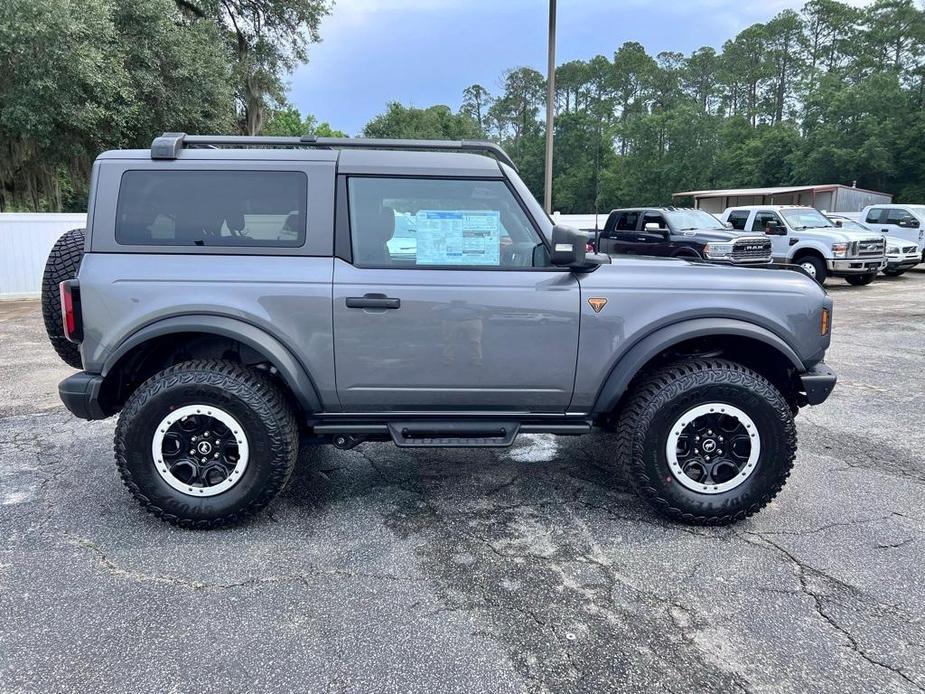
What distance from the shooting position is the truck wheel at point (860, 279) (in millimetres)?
15641

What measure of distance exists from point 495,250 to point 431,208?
41cm

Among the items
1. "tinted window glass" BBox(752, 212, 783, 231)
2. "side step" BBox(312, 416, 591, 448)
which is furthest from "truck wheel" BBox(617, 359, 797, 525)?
"tinted window glass" BBox(752, 212, 783, 231)

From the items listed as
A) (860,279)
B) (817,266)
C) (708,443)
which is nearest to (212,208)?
(708,443)

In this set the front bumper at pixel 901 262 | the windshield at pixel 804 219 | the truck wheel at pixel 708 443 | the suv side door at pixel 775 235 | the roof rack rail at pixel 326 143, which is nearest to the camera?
the truck wheel at pixel 708 443

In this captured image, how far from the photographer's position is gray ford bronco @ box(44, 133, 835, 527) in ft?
10.9

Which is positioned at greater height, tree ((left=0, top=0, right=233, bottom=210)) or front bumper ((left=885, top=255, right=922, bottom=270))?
tree ((left=0, top=0, right=233, bottom=210))

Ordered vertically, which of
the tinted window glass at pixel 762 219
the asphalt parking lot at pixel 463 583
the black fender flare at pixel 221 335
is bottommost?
the asphalt parking lot at pixel 463 583

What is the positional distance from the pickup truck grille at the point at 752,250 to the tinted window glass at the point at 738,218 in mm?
2306

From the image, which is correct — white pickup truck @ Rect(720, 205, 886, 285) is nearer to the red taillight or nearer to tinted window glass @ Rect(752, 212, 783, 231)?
tinted window glass @ Rect(752, 212, 783, 231)

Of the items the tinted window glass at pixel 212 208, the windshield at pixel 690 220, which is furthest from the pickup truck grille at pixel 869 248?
the tinted window glass at pixel 212 208

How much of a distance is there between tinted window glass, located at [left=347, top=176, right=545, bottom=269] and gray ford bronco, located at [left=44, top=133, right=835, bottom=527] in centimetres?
1

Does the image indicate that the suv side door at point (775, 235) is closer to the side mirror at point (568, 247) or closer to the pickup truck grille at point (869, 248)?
the pickup truck grille at point (869, 248)

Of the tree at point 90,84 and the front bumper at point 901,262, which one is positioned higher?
the tree at point 90,84

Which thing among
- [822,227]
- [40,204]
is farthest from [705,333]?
[40,204]
